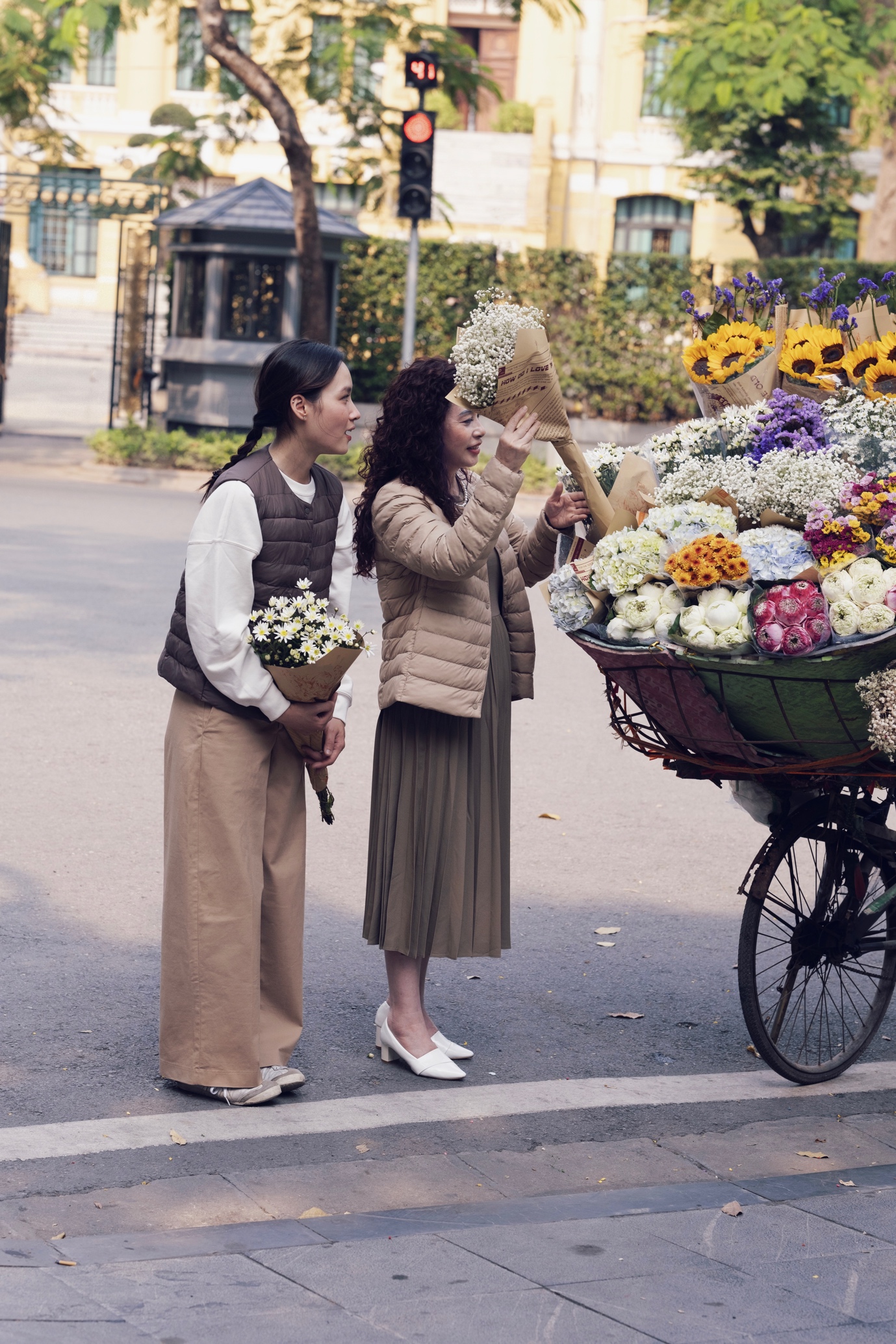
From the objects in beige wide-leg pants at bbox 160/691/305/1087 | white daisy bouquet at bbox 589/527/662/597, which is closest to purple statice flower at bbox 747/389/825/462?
white daisy bouquet at bbox 589/527/662/597

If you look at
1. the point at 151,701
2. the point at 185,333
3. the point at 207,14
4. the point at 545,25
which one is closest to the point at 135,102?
the point at 545,25

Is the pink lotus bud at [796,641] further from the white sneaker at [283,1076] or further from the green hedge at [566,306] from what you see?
the green hedge at [566,306]

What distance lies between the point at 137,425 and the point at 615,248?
84.6 feet

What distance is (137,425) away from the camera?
70.5 feet

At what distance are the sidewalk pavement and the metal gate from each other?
2022cm

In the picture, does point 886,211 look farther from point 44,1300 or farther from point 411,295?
point 44,1300

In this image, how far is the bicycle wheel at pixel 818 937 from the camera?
4527 mm

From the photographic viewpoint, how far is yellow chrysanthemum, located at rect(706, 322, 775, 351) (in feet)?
15.3

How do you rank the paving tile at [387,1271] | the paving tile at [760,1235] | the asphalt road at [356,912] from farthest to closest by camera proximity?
the asphalt road at [356,912] → the paving tile at [760,1235] → the paving tile at [387,1271]

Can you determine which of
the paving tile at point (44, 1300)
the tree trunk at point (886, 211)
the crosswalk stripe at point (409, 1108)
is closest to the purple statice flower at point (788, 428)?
the crosswalk stripe at point (409, 1108)

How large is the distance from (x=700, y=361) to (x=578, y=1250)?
2.41m

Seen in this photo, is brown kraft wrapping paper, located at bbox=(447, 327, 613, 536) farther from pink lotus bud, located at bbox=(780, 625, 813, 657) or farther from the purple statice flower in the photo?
pink lotus bud, located at bbox=(780, 625, 813, 657)

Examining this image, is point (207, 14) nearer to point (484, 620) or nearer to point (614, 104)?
point (484, 620)

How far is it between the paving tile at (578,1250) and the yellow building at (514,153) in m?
36.0
